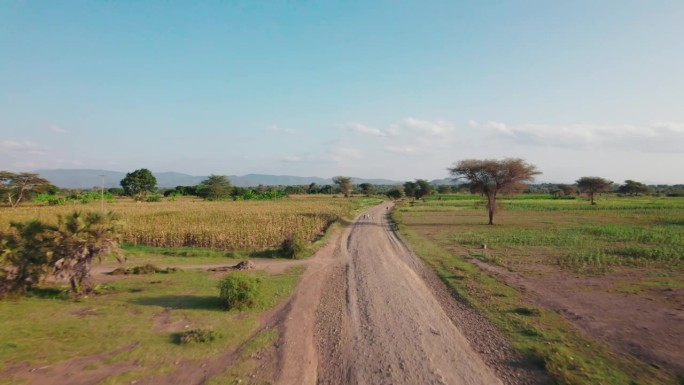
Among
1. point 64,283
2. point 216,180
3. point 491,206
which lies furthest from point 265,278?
point 216,180

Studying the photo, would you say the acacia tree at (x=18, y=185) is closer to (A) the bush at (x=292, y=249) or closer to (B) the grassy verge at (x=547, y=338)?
(A) the bush at (x=292, y=249)

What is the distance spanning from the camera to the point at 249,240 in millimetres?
24219

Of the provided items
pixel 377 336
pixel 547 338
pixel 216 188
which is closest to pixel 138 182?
pixel 216 188

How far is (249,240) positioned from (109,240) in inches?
504

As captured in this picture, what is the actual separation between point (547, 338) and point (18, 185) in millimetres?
75724

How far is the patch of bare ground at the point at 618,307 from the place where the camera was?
8218 millimetres

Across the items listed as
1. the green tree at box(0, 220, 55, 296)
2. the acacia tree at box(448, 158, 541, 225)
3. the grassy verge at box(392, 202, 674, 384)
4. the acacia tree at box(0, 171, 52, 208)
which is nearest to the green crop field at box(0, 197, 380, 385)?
the green tree at box(0, 220, 55, 296)

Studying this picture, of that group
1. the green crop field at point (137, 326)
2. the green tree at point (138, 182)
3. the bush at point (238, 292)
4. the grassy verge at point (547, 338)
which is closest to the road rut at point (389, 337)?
the grassy verge at point (547, 338)

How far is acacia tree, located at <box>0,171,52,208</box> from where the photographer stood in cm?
5372

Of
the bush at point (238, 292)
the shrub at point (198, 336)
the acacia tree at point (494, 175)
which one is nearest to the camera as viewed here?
the shrub at point (198, 336)

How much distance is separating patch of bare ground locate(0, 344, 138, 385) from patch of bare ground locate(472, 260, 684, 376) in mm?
11467

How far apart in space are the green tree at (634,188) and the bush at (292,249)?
137 metres

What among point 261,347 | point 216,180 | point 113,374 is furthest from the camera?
point 216,180

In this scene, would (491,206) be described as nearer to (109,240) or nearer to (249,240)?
(249,240)
